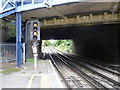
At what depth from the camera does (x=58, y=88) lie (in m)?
6.47

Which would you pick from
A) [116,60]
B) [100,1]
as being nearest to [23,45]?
[100,1]

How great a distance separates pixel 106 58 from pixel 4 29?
12.7 meters

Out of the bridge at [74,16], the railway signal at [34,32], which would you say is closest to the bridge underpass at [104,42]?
the bridge at [74,16]

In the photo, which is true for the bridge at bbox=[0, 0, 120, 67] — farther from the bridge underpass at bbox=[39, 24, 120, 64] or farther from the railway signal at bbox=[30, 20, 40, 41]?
the railway signal at bbox=[30, 20, 40, 41]

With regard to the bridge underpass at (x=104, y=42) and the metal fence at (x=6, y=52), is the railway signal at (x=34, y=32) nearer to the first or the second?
the metal fence at (x=6, y=52)

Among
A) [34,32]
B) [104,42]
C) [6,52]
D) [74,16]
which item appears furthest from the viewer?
[104,42]

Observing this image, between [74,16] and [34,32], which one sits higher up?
[74,16]

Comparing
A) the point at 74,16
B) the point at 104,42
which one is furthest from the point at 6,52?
the point at 104,42

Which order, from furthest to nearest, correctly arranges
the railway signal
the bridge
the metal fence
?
the metal fence → the bridge → the railway signal

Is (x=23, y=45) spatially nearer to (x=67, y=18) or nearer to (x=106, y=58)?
(x=67, y=18)

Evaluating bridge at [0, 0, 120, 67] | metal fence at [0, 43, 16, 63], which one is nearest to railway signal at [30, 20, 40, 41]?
bridge at [0, 0, 120, 67]

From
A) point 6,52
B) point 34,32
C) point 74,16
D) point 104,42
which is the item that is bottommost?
point 6,52

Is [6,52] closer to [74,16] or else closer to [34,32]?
[34,32]

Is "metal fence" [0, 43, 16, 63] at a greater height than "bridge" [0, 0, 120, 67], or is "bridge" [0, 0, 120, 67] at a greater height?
"bridge" [0, 0, 120, 67]
